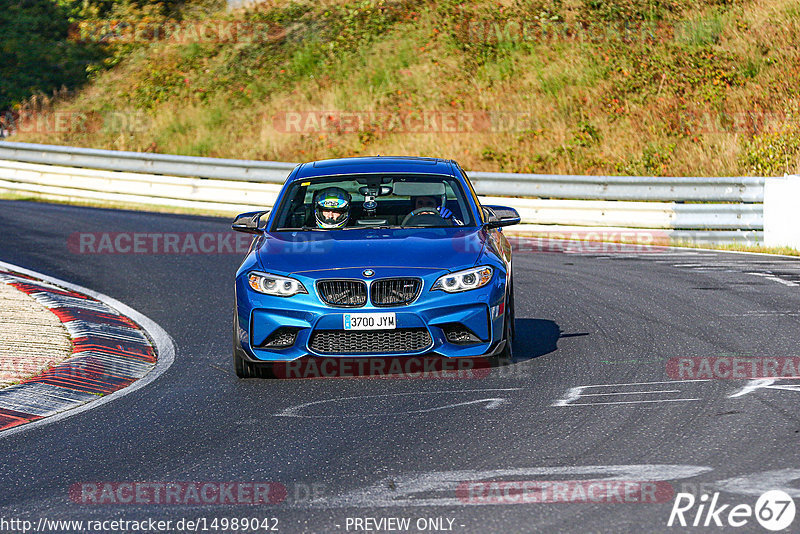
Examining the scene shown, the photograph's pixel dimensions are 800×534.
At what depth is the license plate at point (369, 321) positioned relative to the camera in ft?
25.7

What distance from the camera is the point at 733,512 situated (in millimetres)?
4840

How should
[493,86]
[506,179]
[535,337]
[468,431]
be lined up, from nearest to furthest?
1. [468,431]
2. [535,337]
3. [506,179]
4. [493,86]

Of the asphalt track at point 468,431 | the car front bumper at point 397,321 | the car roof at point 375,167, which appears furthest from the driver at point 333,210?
the asphalt track at point 468,431

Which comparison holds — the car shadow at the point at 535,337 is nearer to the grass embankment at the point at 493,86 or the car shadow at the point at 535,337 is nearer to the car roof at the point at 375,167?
the car roof at the point at 375,167

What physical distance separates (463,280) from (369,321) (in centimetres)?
75

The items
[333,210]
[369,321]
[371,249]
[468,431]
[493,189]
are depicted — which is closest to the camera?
[468,431]

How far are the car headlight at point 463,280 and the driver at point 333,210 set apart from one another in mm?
1455

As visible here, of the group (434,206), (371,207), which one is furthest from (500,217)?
(371,207)

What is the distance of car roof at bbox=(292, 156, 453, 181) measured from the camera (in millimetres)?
9625

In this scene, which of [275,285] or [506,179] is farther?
→ [506,179]

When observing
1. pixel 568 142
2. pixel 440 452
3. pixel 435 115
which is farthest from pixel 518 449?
pixel 435 115

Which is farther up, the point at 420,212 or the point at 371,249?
the point at 420,212

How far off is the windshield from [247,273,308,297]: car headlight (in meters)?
1.15

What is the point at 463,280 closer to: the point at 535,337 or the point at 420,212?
the point at 420,212
